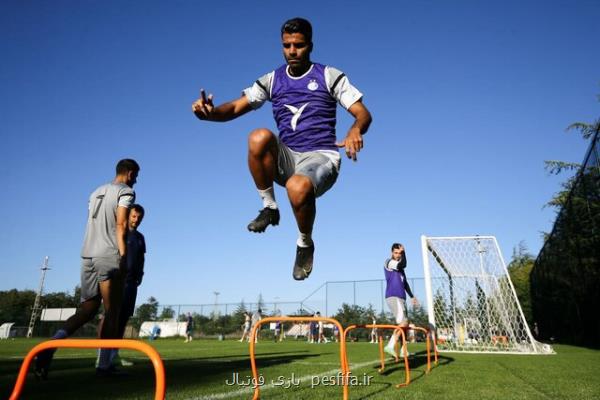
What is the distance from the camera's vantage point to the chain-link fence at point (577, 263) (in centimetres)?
1156

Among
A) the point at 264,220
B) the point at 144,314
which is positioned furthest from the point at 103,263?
the point at 144,314

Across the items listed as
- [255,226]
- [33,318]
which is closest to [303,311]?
[33,318]

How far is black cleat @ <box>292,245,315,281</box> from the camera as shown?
10.1 feet

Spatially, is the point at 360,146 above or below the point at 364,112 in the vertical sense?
below

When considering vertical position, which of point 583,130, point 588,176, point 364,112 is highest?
point 583,130

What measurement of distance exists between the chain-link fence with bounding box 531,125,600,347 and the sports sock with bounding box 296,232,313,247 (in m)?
11.3

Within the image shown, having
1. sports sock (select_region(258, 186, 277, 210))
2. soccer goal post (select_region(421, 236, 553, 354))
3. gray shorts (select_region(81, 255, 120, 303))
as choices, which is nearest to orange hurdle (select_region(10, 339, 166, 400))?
sports sock (select_region(258, 186, 277, 210))

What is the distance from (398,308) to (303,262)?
500 centimetres

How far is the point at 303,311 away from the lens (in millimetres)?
30609

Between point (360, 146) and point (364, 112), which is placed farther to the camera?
point (364, 112)

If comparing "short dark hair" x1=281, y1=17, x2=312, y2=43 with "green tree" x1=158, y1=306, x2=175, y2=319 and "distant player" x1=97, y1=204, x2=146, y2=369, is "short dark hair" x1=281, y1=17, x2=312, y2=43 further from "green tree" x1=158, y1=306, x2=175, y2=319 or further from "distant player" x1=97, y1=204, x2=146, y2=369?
"green tree" x1=158, y1=306, x2=175, y2=319

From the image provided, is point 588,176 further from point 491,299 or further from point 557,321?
point 557,321

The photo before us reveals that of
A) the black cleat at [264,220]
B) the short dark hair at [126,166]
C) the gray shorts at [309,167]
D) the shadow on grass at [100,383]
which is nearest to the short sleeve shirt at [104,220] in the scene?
the short dark hair at [126,166]

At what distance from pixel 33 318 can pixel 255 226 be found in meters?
40.3
